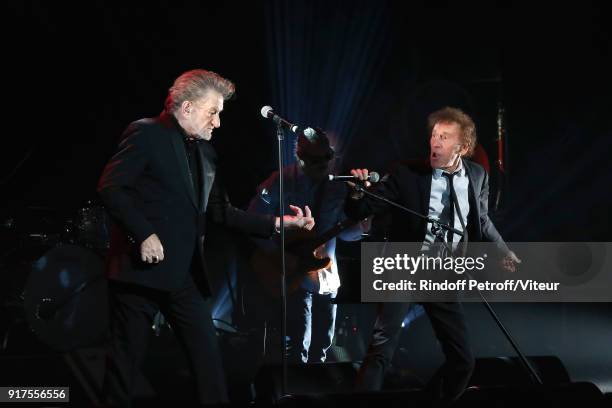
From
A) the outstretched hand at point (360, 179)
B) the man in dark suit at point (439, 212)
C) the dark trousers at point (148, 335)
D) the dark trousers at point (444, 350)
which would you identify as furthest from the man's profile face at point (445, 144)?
the dark trousers at point (148, 335)

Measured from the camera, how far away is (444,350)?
137 inches

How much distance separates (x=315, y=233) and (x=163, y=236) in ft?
8.04

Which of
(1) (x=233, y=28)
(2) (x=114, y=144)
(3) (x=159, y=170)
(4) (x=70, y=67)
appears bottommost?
(3) (x=159, y=170)

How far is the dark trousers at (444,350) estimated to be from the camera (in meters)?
3.42

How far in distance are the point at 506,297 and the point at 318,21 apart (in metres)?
3.95

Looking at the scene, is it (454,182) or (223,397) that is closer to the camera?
(223,397)

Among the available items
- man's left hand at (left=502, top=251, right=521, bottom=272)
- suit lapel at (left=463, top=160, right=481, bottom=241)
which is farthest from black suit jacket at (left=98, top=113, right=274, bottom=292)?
man's left hand at (left=502, top=251, right=521, bottom=272)

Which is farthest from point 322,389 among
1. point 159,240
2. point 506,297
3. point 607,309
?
point 607,309

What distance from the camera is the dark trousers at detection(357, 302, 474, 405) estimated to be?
11.2 feet

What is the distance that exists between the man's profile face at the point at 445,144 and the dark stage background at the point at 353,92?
2.94 m

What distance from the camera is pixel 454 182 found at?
372cm

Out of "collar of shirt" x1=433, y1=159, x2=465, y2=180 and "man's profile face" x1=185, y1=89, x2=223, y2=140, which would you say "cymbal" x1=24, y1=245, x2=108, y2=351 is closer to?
"man's profile face" x1=185, y1=89, x2=223, y2=140

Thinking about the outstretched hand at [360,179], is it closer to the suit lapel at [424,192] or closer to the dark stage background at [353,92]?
the suit lapel at [424,192]

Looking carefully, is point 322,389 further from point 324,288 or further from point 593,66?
point 593,66
